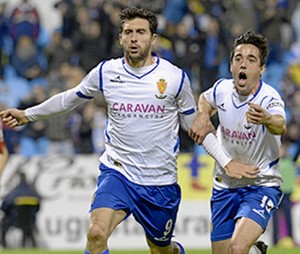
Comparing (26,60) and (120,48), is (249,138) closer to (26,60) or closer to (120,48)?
(120,48)

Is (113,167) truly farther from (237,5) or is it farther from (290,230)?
(237,5)

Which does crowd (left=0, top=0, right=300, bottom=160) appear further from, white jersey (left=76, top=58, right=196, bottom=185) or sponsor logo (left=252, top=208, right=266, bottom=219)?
sponsor logo (left=252, top=208, right=266, bottom=219)

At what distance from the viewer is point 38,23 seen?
69.4 ft

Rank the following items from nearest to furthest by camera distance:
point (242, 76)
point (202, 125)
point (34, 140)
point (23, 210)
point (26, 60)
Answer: point (242, 76) → point (202, 125) → point (23, 210) → point (34, 140) → point (26, 60)

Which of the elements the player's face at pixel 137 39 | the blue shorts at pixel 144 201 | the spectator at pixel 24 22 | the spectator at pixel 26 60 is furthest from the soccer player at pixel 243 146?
the spectator at pixel 24 22

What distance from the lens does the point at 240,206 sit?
9.56 metres

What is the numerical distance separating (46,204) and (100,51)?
4.36m

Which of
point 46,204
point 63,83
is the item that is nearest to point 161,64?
point 46,204

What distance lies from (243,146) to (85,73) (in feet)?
36.1

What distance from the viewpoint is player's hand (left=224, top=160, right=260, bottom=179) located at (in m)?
9.41

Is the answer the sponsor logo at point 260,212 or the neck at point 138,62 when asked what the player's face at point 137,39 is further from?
the sponsor logo at point 260,212

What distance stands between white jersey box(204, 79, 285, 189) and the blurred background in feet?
25.0

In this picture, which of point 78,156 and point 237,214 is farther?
point 78,156

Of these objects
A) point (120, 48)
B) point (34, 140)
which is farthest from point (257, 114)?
point (120, 48)
